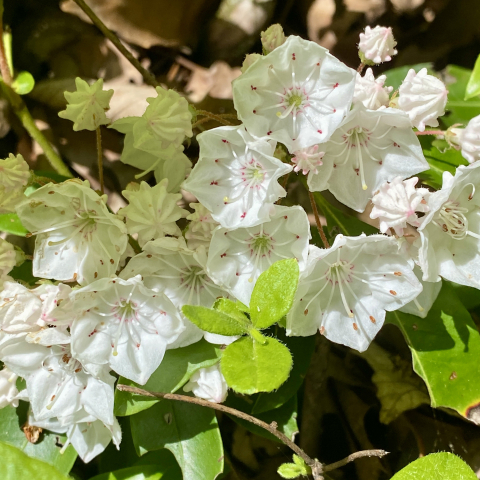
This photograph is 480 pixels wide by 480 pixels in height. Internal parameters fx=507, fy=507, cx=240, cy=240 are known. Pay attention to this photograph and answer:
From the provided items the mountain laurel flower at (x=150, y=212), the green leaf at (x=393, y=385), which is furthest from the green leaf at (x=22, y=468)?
the green leaf at (x=393, y=385)

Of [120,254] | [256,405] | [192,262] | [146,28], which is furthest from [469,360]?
[146,28]

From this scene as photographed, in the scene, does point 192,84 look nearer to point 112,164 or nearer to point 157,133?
point 112,164

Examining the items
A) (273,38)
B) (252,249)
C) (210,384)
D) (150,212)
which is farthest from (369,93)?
(210,384)

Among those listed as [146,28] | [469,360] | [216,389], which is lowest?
[216,389]

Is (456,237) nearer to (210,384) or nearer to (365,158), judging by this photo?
(365,158)

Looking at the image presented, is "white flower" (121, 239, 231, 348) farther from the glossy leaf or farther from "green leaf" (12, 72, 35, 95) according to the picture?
"green leaf" (12, 72, 35, 95)
